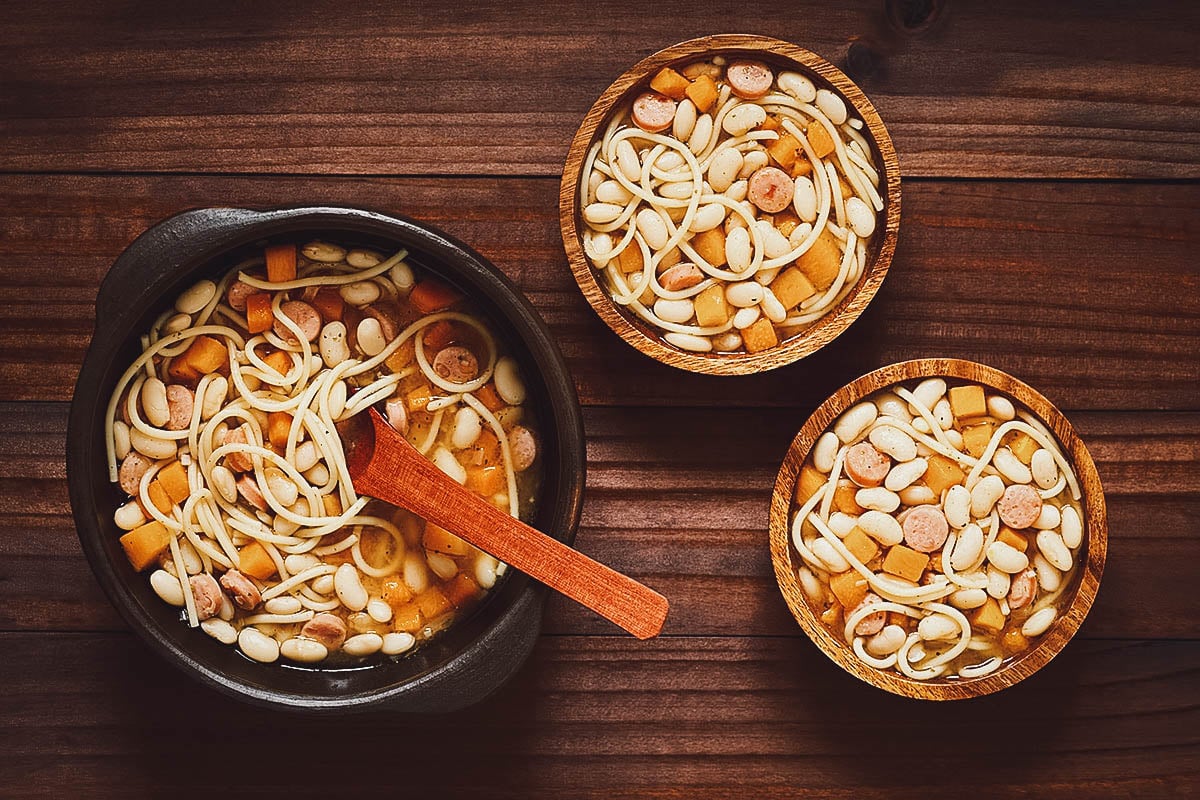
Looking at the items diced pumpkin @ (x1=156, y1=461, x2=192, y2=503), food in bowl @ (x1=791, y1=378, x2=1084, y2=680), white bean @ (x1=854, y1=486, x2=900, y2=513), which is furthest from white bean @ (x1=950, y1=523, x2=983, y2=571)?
diced pumpkin @ (x1=156, y1=461, x2=192, y2=503)

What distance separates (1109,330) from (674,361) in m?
0.78

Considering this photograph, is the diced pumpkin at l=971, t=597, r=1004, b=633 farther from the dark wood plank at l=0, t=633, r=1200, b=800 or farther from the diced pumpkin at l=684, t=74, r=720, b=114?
the diced pumpkin at l=684, t=74, r=720, b=114

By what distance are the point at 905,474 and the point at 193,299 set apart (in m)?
1.11

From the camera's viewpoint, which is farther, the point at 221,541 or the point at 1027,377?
the point at 1027,377

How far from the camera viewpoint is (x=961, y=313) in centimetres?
180

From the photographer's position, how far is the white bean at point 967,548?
5.37 ft

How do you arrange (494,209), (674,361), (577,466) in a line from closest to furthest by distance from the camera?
(577,466) < (674,361) < (494,209)

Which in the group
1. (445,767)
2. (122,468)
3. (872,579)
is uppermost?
(122,468)

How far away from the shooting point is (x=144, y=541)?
155 cm

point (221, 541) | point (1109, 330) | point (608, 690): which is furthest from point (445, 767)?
point (1109, 330)

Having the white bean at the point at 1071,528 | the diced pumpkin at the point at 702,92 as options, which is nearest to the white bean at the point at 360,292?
the diced pumpkin at the point at 702,92

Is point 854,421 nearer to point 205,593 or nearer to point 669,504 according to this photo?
point 669,504

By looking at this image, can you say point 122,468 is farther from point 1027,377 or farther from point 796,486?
point 1027,377

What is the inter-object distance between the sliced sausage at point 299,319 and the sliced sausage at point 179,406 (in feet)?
0.55
